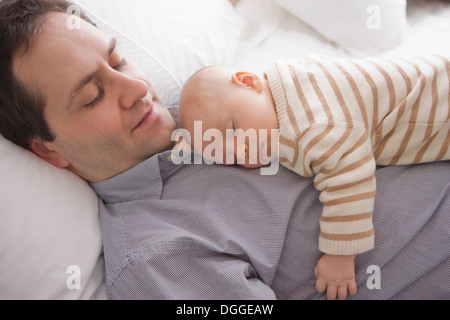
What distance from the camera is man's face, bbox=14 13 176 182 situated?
97 cm

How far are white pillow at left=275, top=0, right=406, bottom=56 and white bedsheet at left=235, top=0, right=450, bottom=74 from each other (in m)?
0.03

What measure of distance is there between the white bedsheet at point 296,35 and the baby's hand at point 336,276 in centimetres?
72

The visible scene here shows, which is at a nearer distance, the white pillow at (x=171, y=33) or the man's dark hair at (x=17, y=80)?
the man's dark hair at (x=17, y=80)

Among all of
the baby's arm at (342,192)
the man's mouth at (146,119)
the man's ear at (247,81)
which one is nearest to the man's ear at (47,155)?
the man's mouth at (146,119)

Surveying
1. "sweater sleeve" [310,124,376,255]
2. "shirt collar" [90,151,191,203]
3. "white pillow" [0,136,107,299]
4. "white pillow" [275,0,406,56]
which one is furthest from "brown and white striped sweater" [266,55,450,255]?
"white pillow" [0,136,107,299]

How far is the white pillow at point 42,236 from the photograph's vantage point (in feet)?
3.15

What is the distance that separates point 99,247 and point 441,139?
36.6 inches

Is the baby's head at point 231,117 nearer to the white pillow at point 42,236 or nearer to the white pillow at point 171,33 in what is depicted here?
the white pillow at point 171,33

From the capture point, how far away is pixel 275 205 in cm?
101

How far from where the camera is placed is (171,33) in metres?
1.31

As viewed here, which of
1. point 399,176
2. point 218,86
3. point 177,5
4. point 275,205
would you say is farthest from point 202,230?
point 177,5

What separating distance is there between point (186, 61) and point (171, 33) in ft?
0.33

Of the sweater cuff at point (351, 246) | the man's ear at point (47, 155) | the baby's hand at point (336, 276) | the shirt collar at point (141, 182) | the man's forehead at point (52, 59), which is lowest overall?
the baby's hand at point (336, 276)

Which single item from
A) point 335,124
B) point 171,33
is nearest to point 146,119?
point 171,33
